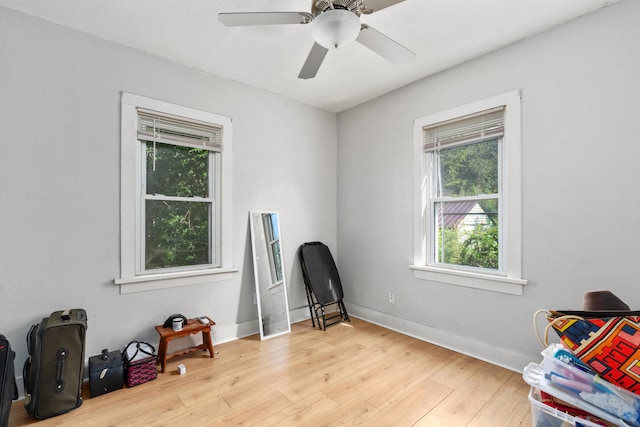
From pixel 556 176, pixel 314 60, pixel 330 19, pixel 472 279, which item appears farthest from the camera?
pixel 472 279

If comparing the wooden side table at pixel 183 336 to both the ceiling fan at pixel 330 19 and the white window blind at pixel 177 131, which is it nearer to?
the white window blind at pixel 177 131

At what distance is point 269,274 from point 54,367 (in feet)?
5.88

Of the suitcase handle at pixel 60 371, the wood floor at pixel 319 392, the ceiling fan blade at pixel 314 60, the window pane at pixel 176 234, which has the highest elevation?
the ceiling fan blade at pixel 314 60

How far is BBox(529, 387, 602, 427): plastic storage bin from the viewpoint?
1.24 m

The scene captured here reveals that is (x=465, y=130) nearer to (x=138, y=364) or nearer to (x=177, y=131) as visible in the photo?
(x=177, y=131)

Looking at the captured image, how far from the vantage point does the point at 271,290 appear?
320cm

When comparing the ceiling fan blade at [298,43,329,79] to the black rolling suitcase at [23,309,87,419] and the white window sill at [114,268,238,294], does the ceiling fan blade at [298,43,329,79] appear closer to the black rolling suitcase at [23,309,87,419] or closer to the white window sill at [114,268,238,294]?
the white window sill at [114,268,238,294]

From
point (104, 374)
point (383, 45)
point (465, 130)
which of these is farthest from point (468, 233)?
point (104, 374)

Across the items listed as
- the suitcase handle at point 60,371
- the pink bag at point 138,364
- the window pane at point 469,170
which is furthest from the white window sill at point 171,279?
the window pane at point 469,170

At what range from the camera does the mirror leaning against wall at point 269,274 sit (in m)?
3.07

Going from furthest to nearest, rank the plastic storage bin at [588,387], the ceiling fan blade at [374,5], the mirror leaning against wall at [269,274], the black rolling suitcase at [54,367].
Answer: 1. the mirror leaning against wall at [269,274]
2. the black rolling suitcase at [54,367]
3. the ceiling fan blade at [374,5]
4. the plastic storage bin at [588,387]

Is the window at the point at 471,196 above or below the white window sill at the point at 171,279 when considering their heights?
above

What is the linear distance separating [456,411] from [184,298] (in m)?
2.32

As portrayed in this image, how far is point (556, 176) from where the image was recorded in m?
2.15
